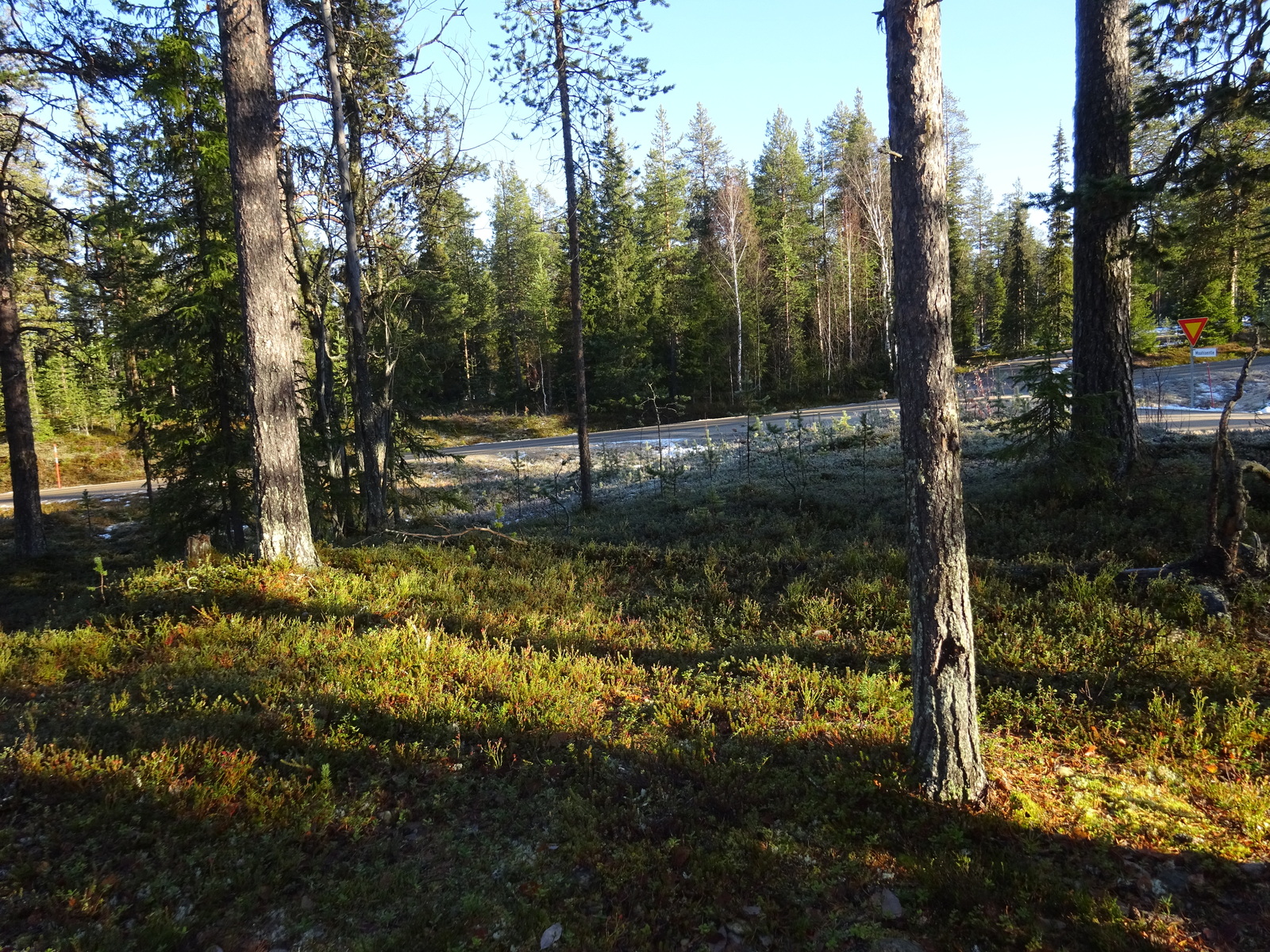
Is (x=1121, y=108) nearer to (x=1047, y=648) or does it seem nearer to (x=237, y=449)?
(x=1047, y=648)

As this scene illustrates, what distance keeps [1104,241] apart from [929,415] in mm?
8027

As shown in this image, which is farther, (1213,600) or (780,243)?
(780,243)

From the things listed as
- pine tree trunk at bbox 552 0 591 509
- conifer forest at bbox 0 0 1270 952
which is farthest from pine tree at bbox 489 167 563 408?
pine tree trunk at bbox 552 0 591 509

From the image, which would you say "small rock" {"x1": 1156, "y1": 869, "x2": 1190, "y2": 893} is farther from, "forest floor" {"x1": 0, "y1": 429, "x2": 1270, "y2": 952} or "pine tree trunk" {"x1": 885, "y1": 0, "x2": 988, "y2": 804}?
"pine tree trunk" {"x1": 885, "y1": 0, "x2": 988, "y2": 804}

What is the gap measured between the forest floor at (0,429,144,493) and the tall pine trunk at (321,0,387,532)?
25.8 meters

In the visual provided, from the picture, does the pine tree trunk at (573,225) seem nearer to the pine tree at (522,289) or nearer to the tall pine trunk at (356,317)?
the tall pine trunk at (356,317)

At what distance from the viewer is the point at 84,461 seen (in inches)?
1364

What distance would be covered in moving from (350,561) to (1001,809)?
801cm

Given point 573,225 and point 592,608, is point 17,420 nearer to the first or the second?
point 573,225

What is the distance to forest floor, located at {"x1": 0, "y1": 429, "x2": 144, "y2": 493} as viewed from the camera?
32594mm

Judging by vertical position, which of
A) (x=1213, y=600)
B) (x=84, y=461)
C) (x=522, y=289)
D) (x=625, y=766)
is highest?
(x=522, y=289)

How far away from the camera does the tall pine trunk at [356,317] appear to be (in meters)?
11.5

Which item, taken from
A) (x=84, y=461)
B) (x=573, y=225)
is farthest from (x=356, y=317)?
(x=84, y=461)

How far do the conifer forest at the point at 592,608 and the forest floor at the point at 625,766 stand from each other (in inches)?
1.2
